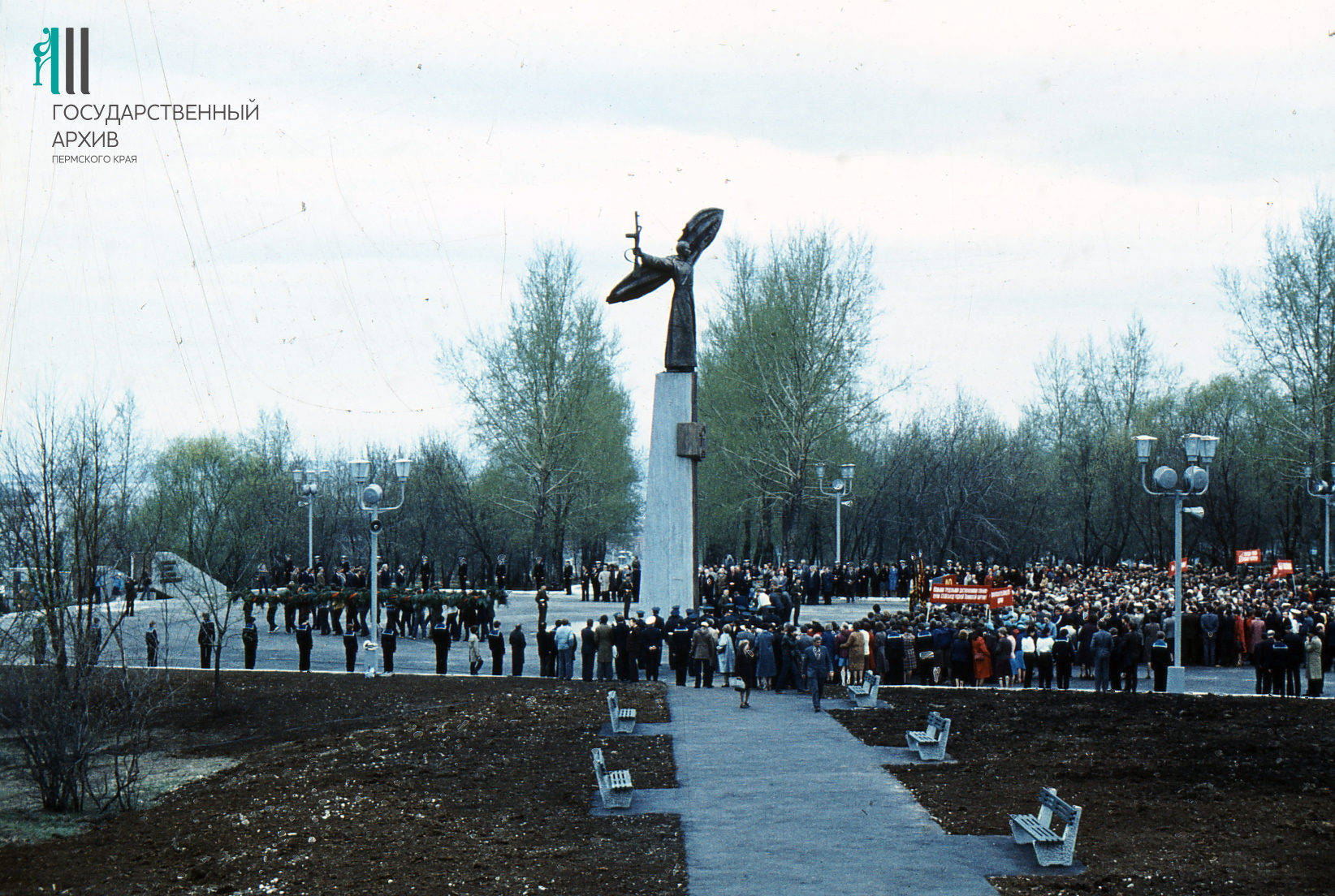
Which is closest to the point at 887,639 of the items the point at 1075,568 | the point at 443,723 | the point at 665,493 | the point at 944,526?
the point at 665,493

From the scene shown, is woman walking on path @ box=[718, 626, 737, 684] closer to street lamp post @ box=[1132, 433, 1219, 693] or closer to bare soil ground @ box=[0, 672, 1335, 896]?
bare soil ground @ box=[0, 672, 1335, 896]

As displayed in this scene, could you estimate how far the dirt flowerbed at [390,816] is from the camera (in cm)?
1077

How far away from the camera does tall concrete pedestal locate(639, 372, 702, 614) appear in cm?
2842

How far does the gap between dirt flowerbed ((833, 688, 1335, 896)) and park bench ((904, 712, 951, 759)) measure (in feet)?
1.23

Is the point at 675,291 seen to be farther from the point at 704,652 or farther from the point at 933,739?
the point at 933,739

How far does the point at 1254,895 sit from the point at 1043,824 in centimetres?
188

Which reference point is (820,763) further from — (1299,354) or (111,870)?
(1299,354)

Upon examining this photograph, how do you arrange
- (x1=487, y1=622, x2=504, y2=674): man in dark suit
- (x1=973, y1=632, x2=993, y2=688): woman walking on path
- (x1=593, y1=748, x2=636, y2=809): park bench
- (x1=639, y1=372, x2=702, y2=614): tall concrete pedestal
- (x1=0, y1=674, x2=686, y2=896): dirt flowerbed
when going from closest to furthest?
1. (x1=0, y1=674, x2=686, y2=896): dirt flowerbed
2. (x1=593, y1=748, x2=636, y2=809): park bench
3. (x1=973, y1=632, x2=993, y2=688): woman walking on path
4. (x1=487, y1=622, x2=504, y2=674): man in dark suit
5. (x1=639, y1=372, x2=702, y2=614): tall concrete pedestal

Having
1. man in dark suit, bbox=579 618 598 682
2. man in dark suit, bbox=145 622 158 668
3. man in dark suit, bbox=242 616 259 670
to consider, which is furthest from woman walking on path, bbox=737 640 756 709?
man in dark suit, bbox=145 622 158 668

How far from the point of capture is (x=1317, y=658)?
21.9m

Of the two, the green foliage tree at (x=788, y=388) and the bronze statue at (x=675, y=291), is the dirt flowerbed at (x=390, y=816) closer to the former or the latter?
the bronze statue at (x=675, y=291)

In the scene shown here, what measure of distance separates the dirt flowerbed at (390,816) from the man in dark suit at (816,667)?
238 cm

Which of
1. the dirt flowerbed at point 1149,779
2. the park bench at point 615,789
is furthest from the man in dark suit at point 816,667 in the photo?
the park bench at point 615,789

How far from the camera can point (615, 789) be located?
12.9 metres
